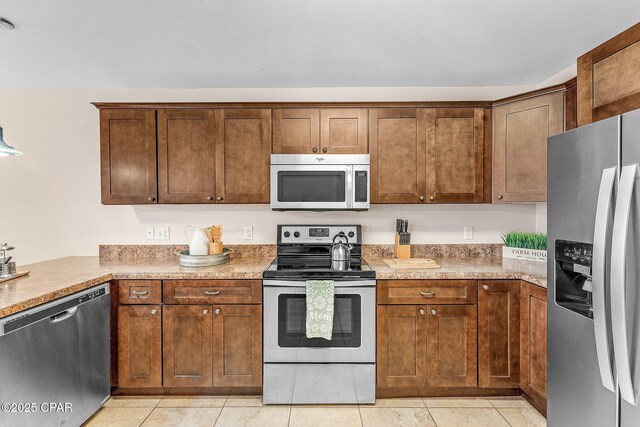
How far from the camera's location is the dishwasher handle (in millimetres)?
1810

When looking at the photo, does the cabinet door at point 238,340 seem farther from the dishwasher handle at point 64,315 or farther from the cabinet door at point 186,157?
the cabinet door at point 186,157

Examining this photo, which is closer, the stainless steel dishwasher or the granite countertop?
the stainless steel dishwasher

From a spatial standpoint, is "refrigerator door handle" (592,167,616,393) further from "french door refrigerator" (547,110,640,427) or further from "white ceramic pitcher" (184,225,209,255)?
"white ceramic pitcher" (184,225,209,255)

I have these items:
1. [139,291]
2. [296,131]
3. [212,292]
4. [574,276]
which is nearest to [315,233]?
[296,131]

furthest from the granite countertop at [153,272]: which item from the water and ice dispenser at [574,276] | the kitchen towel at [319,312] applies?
the water and ice dispenser at [574,276]

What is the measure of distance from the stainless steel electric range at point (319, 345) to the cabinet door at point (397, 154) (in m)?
0.75

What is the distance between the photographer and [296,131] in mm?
2648

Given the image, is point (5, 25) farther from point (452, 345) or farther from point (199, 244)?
point (452, 345)

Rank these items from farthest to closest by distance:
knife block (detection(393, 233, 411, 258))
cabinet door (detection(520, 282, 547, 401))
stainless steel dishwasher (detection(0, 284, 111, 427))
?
knife block (detection(393, 233, 411, 258)) < cabinet door (detection(520, 282, 547, 401)) < stainless steel dishwasher (detection(0, 284, 111, 427))

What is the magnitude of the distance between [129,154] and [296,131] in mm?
1309

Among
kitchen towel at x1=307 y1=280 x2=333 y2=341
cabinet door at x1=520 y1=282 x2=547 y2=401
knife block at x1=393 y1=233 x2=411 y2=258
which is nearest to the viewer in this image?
cabinet door at x1=520 y1=282 x2=547 y2=401

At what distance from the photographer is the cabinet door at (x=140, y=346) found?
2299 millimetres

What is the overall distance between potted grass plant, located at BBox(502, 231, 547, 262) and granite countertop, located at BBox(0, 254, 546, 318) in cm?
8

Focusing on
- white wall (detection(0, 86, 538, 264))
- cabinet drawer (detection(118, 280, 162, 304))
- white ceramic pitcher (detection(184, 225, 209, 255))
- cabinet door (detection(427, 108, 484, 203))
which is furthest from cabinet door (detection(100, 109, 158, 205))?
cabinet door (detection(427, 108, 484, 203))
